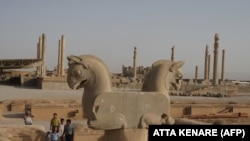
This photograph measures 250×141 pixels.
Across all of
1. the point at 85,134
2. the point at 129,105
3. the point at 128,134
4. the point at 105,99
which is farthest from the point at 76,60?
the point at 85,134

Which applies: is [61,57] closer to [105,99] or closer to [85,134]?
[85,134]

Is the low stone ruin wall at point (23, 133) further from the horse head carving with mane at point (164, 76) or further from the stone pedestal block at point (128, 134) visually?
the horse head carving with mane at point (164, 76)

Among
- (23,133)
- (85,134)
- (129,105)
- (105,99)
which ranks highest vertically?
(105,99)

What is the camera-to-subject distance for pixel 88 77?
674 centimetres

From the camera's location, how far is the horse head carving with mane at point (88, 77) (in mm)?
6637

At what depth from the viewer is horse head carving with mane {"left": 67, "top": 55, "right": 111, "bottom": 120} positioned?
6637 millimetres

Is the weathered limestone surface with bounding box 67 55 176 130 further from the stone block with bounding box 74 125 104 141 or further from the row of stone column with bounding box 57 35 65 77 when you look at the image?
the row of stone column with bounding box 57 35 65 77

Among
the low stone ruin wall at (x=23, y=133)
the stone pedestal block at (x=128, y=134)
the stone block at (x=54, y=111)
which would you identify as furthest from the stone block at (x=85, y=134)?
the stone block at (x=54, y=111)

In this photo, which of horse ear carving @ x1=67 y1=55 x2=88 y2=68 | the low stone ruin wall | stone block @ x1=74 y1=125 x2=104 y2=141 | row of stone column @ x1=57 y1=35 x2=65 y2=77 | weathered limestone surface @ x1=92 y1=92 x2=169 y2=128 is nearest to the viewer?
weathered limestone surface @ x1=92 y1=92 x2=169 y2=128

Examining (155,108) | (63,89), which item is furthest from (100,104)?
(63,89)

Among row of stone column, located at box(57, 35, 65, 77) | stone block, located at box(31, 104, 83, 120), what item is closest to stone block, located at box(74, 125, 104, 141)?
stone block, located at box(31, 104, 83, 120)

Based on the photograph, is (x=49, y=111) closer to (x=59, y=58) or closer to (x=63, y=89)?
(x=63, y=89)

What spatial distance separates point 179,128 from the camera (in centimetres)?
395

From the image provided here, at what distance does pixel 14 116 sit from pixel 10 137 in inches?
288
